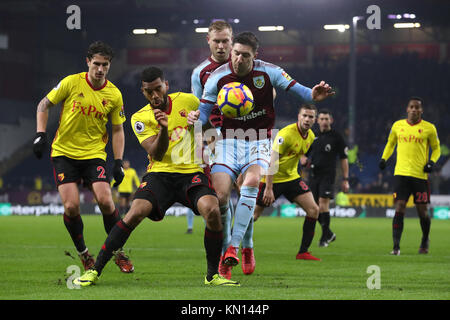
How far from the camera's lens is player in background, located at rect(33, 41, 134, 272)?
792 cm

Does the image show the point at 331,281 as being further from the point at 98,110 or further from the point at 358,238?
the point at 358,238

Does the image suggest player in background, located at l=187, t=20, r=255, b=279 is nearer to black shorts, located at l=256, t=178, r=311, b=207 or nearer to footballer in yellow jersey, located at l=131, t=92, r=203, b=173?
footballer in yellow jersey, located at l=131, t=92, r=203, b=173

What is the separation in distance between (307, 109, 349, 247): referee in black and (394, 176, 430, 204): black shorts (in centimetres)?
149

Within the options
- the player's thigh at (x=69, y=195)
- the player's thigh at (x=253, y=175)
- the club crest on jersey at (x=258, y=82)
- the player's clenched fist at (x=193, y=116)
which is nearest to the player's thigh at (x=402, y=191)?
the player's thigh at (x=253, y=175)

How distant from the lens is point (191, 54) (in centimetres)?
4212

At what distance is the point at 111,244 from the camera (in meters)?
6.72

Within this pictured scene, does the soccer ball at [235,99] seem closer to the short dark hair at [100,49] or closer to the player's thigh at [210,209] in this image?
the player's thigh at [210,209]

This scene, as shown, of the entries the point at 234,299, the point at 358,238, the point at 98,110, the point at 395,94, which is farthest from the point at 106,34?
the point at 234,299

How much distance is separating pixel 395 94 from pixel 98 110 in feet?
98.9

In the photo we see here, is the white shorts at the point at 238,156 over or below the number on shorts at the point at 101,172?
over

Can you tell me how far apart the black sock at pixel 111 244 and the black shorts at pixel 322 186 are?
7.02 metres

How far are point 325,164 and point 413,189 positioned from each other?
6.73 feet

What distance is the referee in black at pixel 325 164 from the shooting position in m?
13.3
